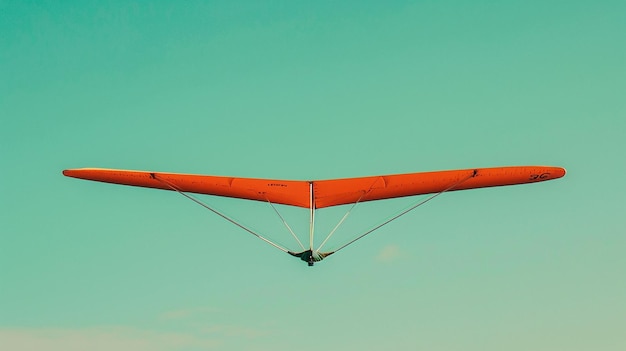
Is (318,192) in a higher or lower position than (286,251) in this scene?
higher

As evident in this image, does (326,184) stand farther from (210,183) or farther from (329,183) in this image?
(210,183)

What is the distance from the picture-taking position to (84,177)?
2656cm

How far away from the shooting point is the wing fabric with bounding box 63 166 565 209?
1015 inches

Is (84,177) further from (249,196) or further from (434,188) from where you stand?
(434,188)

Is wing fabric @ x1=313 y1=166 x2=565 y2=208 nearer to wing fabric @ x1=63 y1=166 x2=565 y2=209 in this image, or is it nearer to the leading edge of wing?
wing fabric @ x1=63 y1=166 x2=565 y2=209

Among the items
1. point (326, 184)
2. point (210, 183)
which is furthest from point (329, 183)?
point (210, 183)

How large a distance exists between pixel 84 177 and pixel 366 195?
1063 cm

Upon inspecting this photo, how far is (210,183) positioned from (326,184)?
4.35 m

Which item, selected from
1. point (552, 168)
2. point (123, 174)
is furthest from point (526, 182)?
point (123, 174)

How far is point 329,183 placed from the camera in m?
25.3

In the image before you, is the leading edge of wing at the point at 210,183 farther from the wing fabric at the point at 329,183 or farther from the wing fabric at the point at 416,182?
the wing fabric at the point at 416,182

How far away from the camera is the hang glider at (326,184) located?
84.4 feet

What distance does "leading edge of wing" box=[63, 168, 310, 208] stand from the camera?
25.8 m

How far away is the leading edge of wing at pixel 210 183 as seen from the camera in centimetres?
2581
